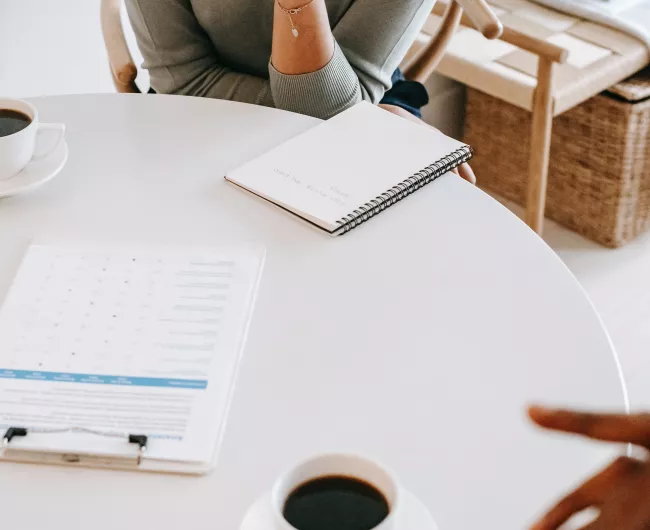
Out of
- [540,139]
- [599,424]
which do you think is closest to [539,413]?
[599,424]

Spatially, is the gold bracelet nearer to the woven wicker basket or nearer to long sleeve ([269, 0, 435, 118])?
long sleeve ([269, 0, 435, 118])

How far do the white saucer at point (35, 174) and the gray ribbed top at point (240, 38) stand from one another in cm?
32

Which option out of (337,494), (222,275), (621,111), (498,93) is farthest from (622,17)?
(337,494)

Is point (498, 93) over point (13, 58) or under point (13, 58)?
under

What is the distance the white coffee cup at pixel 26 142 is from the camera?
0.91m

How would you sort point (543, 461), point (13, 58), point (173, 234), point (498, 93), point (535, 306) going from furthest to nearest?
point (498, 93) → point (13, 58) → point (173, 234) → point (535, 306) → point (543, 461)

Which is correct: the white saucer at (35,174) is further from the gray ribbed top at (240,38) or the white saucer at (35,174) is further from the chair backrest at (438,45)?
the chair backrest at (438,45)

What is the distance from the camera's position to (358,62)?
48.0 inches

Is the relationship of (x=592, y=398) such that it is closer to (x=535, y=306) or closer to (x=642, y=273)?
(x=535, y=306)

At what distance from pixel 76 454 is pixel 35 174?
1.38ft

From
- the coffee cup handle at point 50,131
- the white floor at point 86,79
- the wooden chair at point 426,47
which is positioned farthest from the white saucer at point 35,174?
the white floor at point 86,79

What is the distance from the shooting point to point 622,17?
6.43ft

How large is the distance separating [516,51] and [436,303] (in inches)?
51.7

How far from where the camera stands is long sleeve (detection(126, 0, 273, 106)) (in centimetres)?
121
